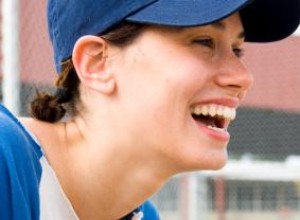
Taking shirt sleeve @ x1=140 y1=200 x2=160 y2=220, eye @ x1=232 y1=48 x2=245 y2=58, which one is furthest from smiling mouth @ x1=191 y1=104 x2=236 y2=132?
shirt sleeve @ x1=140 y1=200 x2=160 y2=220

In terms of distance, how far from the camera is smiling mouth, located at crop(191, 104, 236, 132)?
142cm

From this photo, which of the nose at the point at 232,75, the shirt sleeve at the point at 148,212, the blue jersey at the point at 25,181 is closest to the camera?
the blue jersey at the point at 25,181

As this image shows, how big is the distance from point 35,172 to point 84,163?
139mm

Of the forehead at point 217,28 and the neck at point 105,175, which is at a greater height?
the forehead at point 217,28

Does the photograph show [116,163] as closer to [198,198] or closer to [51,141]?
[51,141]

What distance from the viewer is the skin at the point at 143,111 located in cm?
140

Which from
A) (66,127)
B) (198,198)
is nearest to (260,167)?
(198,198)

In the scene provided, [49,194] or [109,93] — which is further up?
[109,93]

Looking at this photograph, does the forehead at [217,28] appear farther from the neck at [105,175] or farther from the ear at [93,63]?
the neck at [105,175]

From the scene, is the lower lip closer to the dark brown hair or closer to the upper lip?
the upper lip

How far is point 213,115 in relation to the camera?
1.42 meters

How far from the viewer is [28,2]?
3.29m

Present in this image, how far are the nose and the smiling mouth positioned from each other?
0.12 ft

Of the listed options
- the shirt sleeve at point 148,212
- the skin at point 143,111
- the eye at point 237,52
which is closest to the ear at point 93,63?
the skin at point 143,111
